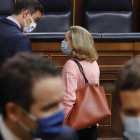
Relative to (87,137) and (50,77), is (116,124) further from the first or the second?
(50,77)

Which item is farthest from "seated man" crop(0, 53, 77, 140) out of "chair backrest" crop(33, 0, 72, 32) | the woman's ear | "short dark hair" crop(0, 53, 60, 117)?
"chair backrest" crop(33, 0, 72, 32)

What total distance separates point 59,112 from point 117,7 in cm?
280

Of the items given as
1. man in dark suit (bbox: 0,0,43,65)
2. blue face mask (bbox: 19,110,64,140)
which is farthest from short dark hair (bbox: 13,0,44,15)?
blue face mask (bbox: 19,110,64,140)

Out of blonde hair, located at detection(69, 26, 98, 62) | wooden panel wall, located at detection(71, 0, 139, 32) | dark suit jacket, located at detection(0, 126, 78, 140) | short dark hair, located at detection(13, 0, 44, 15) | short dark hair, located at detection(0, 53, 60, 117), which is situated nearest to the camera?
short dark hair, located at detection(0, 53, 60, 117)

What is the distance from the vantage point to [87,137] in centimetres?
222

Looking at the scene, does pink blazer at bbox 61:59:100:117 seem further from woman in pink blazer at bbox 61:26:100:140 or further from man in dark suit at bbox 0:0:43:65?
man in dark suit at bbox 0:0:43:65

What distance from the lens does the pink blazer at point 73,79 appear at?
7.08ft

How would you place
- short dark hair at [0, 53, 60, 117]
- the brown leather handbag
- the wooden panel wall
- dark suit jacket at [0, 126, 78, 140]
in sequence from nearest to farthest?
short dark hair at [0, 53, 60, 117] < dark suit jacket at [0, 126, 78, 140] < the brown leather handbag < the wooden panel wall

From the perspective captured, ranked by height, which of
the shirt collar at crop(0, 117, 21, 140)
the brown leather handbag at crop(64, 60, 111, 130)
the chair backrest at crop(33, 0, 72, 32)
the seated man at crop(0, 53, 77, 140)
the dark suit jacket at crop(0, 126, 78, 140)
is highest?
the chair backrest at crop(33, 0, 72, 32)

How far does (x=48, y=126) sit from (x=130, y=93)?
240 millimetres

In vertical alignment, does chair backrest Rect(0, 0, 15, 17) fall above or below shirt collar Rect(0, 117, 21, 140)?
above

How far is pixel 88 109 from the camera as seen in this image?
2.11m

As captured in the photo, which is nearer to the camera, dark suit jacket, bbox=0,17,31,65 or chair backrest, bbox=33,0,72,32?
dark suit jacket, bbox=0,17,31,65

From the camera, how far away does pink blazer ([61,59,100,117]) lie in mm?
2158
